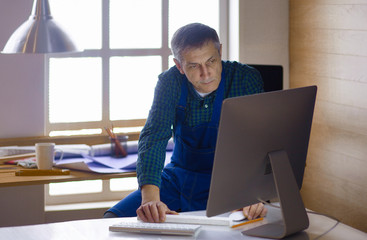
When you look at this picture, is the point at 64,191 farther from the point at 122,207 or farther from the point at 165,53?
the point at 122,207

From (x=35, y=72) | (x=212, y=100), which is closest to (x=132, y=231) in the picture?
(x=212, y=100)

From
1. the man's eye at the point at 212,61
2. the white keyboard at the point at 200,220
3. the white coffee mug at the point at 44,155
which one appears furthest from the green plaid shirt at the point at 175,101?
the white coffee mug at the point at 44,155

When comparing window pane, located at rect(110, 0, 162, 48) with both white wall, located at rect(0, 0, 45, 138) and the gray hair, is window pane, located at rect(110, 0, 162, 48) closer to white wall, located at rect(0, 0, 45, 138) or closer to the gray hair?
white wall, located at rect(0, 0, 45, 138)

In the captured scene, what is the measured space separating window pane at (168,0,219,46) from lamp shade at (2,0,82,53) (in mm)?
963

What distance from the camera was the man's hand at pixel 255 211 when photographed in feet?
6.46

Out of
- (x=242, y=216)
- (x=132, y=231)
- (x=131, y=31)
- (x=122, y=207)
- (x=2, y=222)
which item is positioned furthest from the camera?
(x=131, y=31)

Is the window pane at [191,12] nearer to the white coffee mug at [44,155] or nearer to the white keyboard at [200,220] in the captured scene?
the white coffee mug at [44,155]

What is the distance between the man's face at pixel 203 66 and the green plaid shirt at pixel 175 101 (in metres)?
0.13

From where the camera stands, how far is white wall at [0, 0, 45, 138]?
3057 millimetres

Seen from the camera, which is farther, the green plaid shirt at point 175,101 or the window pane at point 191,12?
the window pane at point 191,12

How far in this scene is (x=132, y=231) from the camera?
1821mm

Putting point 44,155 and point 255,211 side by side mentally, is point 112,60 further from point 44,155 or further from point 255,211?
point 255,211

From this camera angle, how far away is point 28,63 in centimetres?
312

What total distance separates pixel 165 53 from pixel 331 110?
1.03 meters
